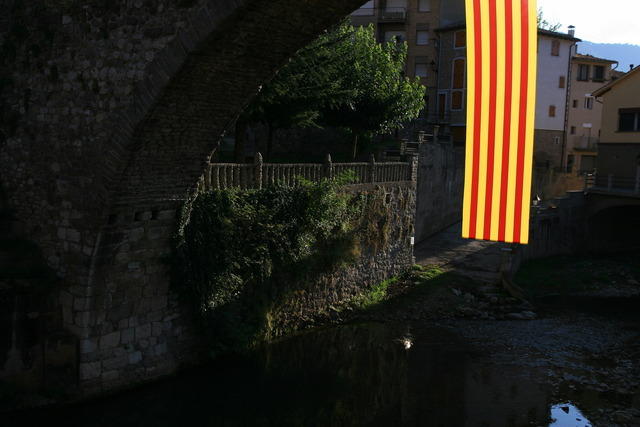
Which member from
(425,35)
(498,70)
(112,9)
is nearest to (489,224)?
(498,70)

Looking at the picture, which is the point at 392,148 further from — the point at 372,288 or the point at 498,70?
the point at 498,70

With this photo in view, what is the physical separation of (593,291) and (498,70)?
1727 cm

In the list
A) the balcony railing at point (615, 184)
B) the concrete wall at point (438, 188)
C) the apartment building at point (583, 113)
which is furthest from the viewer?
the apartment building at point (583, 113)

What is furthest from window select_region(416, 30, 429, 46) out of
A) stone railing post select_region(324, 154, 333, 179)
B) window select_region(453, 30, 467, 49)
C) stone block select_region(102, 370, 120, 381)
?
stone block select_region(102, 370, 120, 381)

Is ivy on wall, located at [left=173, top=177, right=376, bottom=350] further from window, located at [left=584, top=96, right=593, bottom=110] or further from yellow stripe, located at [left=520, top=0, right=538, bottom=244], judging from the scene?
window, located at [left=584, top=96, right=593, bottom=110]

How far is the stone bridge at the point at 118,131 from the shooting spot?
9.04 meters

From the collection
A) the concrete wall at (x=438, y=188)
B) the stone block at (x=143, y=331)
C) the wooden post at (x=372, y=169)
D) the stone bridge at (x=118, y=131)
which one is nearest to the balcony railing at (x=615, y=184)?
the concrete wall at (x=438, y=188)

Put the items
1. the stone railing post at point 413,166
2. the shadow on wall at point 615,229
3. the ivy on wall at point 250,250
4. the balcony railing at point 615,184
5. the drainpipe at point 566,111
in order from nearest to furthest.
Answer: the ivy on wall at point 250,250 → the stone railing post at point 413,166 → the balcony railing at point 615,184 → the shadow on wall at point 615,229 → the drainpipe at point 566,111

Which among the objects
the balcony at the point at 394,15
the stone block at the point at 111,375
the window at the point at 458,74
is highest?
the balcony at the point at 394,15

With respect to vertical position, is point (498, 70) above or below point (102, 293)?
above

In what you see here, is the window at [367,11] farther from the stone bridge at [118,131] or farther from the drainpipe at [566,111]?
the stone bridge at [118,131]

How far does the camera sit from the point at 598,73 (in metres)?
42.5

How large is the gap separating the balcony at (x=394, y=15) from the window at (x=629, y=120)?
14.2 meters

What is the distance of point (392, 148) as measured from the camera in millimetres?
28031
